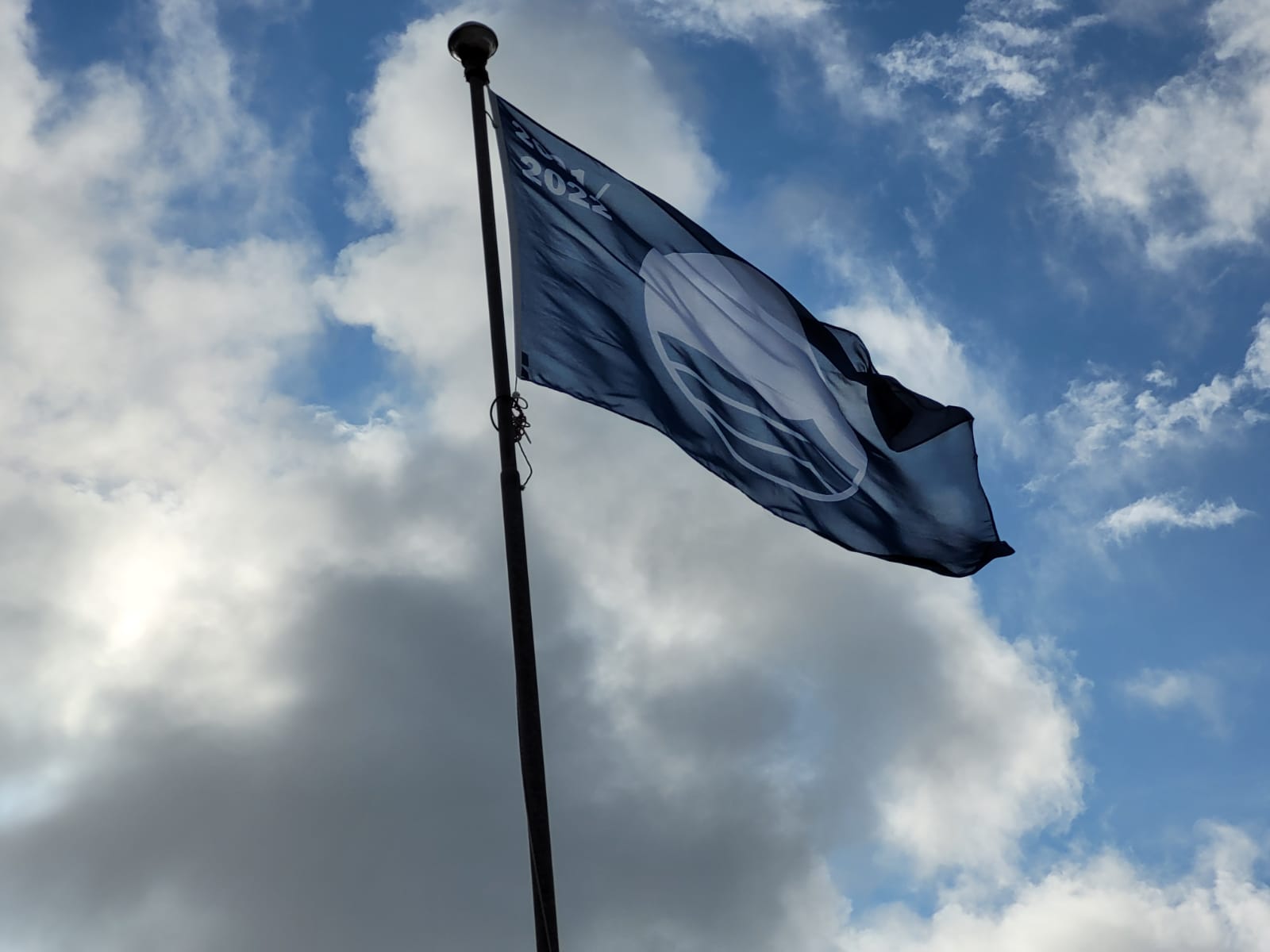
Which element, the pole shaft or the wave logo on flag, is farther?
the wave logo on flag

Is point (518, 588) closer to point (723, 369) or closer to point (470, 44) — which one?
point (723, 369)

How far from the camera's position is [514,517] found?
48.7ft

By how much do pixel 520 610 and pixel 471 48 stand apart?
26.8 ft

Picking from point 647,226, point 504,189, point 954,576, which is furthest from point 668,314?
point 954,576

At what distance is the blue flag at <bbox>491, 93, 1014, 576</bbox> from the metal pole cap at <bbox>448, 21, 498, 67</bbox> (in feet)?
1.91

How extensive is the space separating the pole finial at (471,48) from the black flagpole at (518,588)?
3.9 inches

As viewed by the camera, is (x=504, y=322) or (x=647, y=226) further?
(x=647, y=226)

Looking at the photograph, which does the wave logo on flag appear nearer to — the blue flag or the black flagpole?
the blue flag

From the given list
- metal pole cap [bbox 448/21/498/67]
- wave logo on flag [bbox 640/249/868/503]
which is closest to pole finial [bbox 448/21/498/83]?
metal pole cap [bbox 448/21/498/67]

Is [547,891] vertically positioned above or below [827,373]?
below

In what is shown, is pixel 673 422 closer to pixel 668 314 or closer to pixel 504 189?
pixel 668 314

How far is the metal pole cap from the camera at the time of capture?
18297mm

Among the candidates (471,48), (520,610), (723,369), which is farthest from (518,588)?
(471,48)

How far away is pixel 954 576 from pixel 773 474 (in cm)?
335
